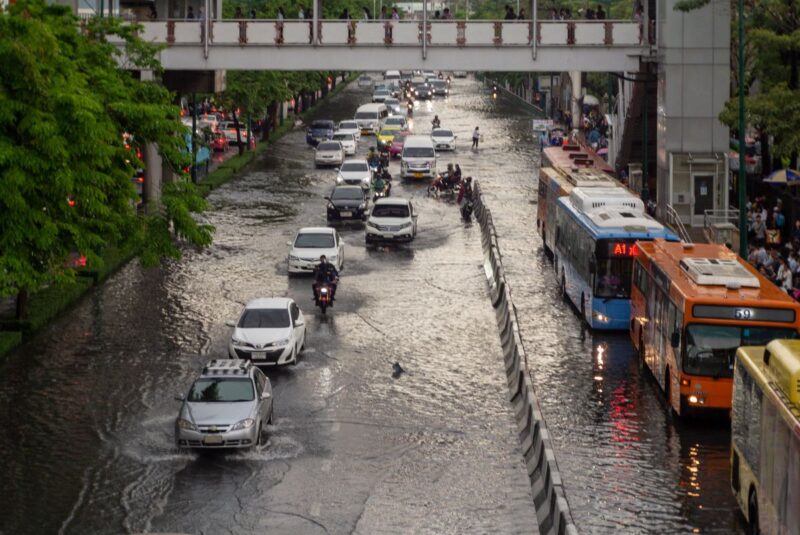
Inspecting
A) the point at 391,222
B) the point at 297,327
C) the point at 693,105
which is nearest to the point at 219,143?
the point at 391,222

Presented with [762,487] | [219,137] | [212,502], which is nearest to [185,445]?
[212,502]

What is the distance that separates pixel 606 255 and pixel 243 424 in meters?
13.1

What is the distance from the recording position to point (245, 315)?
3516cm

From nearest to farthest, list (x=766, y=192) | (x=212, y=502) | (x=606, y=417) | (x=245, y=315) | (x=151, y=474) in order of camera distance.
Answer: (x=212, y=502) → (x=151, y=474) → (x=606, y=417) → (x=245, y=315) → (x=766, y=192)

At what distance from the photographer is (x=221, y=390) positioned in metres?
27.8

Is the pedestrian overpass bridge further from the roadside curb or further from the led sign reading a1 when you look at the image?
the led sign reading a1

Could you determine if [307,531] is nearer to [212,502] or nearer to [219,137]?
[212,502]

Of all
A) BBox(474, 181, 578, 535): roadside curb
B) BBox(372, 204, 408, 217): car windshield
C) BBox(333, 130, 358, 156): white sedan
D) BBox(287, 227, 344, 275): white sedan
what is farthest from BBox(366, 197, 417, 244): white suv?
BBox(333, 130, 358, 156): white sedan

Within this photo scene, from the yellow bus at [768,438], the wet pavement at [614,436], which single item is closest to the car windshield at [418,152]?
the wet pavement at [614,436]

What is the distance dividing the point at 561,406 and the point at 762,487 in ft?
34.5

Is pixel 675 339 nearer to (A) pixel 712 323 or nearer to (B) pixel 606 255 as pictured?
(A) pixel 712 323

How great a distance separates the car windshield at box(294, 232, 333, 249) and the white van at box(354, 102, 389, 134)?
2018 inches

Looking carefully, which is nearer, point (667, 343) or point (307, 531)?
point (307, 531)

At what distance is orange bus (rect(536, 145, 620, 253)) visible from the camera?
157 feet
